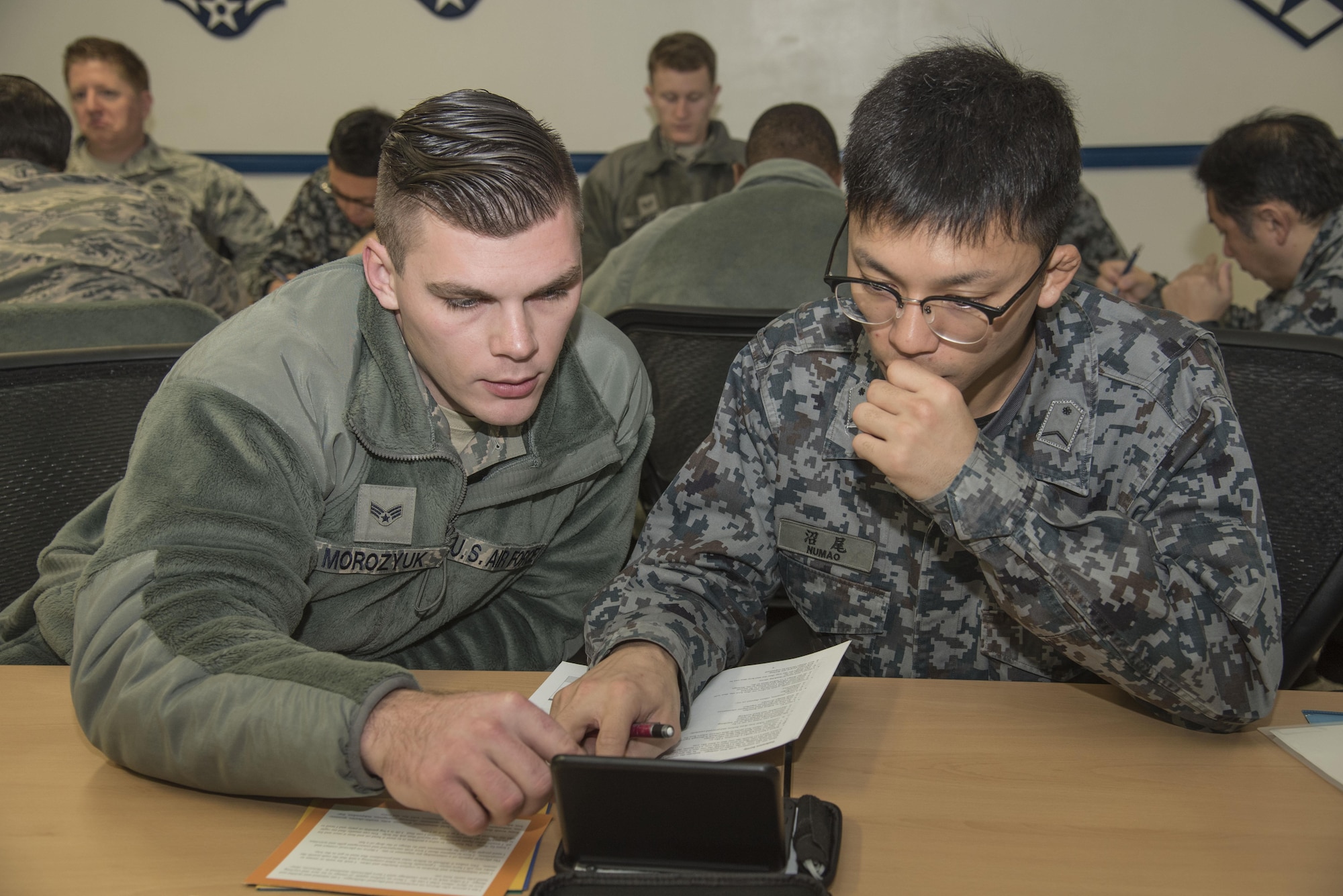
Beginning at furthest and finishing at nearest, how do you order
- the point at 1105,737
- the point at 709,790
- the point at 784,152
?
the point at 784,152 < the point at 1105,737 < the point at 709,790

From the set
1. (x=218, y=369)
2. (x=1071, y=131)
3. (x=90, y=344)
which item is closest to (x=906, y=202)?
(x=1071, y=131)

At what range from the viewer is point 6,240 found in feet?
8.32

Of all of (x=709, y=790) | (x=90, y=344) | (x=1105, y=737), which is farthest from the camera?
(x=90, y=344)

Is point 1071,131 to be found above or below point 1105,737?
above

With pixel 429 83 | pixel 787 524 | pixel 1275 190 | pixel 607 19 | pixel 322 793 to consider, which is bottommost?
pixel 322 793

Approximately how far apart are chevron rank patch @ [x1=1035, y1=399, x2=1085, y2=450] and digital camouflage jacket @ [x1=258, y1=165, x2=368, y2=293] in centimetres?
331

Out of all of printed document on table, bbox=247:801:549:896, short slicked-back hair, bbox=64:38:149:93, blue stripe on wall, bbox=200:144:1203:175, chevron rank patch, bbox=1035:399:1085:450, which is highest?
short slicked-back hair, bbox=64:38:149:93

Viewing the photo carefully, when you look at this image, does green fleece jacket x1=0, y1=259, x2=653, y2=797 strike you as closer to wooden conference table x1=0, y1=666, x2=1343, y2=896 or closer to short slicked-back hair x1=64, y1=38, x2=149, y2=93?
wooden conference table x1=0, y1=666, x2=1343, y2=896

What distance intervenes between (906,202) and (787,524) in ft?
1.55

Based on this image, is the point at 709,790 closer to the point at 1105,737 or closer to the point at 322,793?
the point at 322,793

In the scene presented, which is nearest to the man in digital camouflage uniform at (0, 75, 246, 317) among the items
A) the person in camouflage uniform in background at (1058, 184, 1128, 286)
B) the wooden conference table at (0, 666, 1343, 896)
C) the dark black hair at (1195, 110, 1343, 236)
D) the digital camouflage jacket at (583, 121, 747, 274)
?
the wooden conference table at (0, 666, 1343, 896)

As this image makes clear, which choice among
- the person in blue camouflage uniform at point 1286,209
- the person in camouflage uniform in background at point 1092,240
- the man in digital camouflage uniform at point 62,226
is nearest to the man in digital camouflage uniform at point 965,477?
the person in blue camouflage uniform at point 1286,209

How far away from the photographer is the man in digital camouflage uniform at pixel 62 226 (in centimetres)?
254

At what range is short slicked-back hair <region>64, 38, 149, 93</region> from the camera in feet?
14.0
